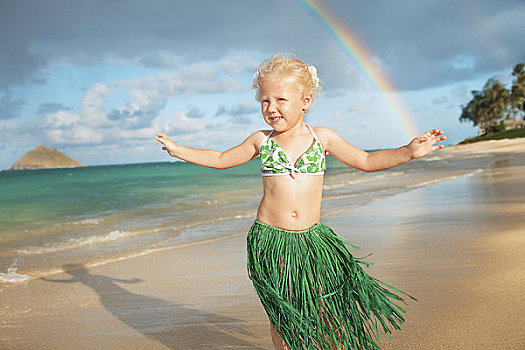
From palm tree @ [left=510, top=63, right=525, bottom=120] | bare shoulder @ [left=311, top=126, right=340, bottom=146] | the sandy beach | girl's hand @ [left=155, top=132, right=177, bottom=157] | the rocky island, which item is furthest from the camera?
the rocky island

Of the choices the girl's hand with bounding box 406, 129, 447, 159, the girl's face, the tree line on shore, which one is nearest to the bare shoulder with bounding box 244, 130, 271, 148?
the girl's face

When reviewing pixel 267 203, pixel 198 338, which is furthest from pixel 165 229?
pixel 267 203

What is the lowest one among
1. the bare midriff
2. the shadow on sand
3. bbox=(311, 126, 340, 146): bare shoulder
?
the shadow on sand

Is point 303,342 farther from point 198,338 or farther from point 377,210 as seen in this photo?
point 377,210

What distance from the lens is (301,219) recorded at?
224 centimetres

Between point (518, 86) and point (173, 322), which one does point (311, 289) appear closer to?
point (173, 322)

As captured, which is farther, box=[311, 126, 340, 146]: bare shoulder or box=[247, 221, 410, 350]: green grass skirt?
box=[311, 126, 340, 146]: bare shoulder

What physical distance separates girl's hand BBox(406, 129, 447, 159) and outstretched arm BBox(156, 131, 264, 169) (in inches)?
30.6

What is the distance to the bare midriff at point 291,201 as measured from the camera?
2.23 meters

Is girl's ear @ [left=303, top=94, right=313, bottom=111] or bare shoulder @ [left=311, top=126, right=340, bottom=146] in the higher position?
girl's ear @ [left=303, top=94, right=313, bottom=111]

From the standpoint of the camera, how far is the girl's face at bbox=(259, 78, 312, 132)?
2.16 metres

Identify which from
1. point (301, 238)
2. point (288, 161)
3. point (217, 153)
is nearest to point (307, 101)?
point (288, 161)

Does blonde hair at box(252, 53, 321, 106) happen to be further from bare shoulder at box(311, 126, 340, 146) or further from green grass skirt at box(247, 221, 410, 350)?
green grass skirt at box(247, 221, 410, 350)

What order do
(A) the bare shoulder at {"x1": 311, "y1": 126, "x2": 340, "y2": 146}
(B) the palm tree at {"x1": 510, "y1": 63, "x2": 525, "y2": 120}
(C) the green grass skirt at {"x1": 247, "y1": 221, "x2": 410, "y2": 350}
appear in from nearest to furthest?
(C) the green grass skirt at {"x1": 247, "y1": 221, "x2": 410, "y2": 350}, (A) the bare shoulder at {"x1": 311, "y1": 126, "x2": 340, "y2": 146}, (B) the palm tree at {"x1": 510, "y1": 63, "x2": 525, "y2": 120}
